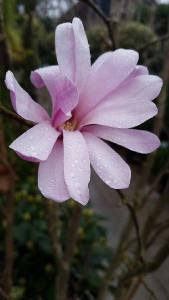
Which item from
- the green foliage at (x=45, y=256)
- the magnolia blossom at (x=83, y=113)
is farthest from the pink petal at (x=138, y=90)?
the green foliage at (x=45, y=256)

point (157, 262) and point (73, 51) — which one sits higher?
point (73, 51)

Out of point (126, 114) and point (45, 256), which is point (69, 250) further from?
point (126, 114)

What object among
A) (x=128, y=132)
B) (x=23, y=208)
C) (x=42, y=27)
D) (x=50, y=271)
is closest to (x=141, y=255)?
(x=128, y=132)

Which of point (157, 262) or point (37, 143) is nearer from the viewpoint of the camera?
point (37, 143)

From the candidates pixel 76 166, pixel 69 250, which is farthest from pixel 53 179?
pixel 69 250

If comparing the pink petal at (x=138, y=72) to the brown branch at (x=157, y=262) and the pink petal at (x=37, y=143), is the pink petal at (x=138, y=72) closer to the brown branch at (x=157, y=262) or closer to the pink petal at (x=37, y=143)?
the pink petal at (x=37, y=143)

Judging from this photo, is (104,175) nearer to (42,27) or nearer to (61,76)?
(61,76)

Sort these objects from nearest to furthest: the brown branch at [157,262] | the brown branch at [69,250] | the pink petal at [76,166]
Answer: the pink petal at [76,166] < the brown branch at [157,262] < the brown branch at [69,250]
